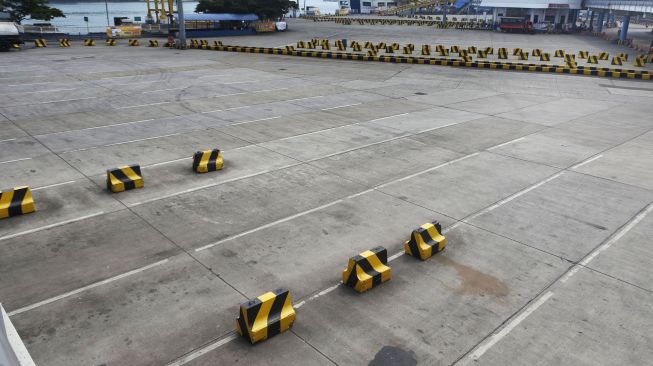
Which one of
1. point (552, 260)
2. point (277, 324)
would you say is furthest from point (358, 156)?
point (277, 324)

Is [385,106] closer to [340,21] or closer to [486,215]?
[486,215]

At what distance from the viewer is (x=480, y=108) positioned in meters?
22.7

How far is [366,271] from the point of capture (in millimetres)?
8312

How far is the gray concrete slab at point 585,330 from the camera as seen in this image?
680cm

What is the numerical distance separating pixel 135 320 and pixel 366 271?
3773 mm

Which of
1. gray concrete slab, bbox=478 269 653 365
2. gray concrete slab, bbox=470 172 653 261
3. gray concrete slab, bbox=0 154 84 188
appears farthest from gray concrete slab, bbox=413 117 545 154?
gray concrete slab, bbox=0 154 84 188

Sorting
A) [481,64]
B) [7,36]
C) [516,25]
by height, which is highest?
[516,25]

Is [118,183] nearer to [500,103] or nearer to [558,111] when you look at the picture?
[500,103]


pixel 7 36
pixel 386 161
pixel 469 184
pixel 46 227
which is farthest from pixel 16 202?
pixel 7 36

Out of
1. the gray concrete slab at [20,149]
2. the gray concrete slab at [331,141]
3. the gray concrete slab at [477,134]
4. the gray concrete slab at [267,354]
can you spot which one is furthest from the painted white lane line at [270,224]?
the gray concrete slab at [20,149]

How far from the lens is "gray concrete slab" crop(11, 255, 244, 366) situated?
6668 millimetres

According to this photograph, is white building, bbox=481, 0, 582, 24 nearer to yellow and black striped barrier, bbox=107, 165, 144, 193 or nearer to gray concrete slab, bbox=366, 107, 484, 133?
gray concrete slab, bbox=366, 107, 484, 133

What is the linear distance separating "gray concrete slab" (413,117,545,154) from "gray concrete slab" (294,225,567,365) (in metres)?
7.18

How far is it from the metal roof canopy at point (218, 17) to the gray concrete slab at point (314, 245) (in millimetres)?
49852
